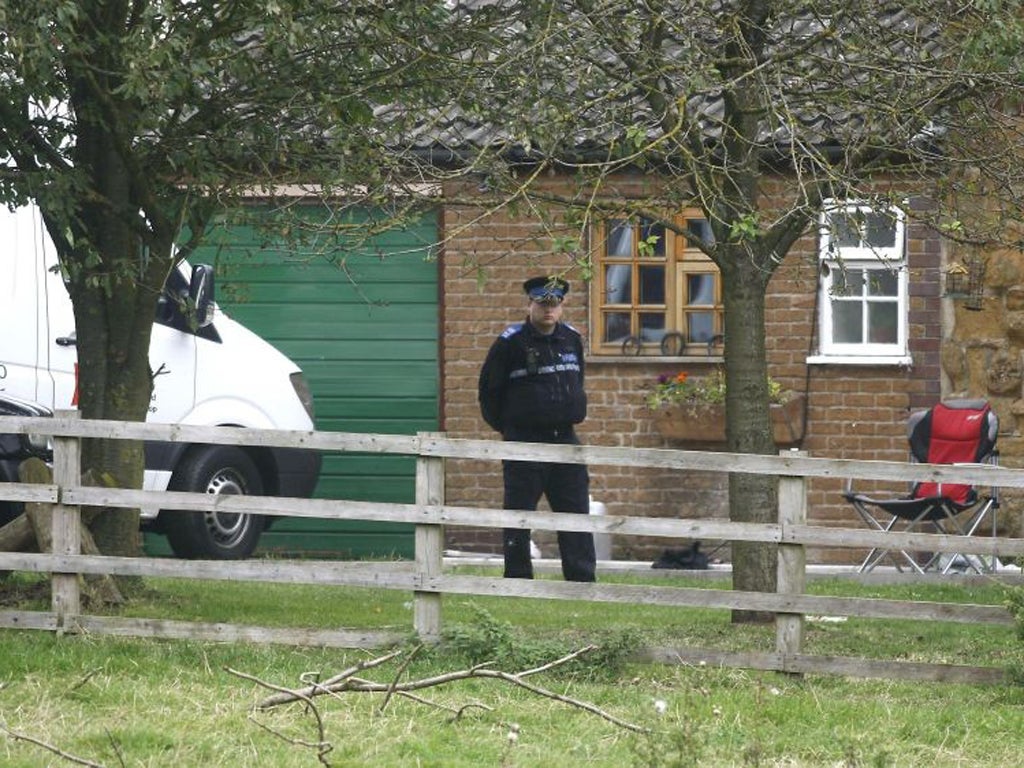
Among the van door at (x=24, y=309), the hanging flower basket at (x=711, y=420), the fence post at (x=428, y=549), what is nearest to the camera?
the fence post at (x=428, y=549)

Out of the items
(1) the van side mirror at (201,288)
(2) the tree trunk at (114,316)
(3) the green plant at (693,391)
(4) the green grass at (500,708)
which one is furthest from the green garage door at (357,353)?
(4) the green grass at (500,708)

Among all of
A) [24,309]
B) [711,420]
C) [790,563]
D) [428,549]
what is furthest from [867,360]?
[428,549]

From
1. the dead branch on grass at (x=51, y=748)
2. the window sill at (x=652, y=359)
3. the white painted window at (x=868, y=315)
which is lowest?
the dead branch on grass at (x=51, y=748)

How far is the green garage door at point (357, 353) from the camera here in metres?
15.6

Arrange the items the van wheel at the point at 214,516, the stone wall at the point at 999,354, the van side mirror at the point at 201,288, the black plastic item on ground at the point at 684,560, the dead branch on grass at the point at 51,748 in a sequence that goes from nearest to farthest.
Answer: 1. the dead branch on grass at the point at 51,748
2. the van side mirror at the point at 201,288
3. the van wheel at the point at 214,516
4. the black plastic item on ground at the point at 684,560
5. the stone wall at the point at 999,354

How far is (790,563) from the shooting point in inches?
348

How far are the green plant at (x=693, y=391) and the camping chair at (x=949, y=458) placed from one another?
1170 mm

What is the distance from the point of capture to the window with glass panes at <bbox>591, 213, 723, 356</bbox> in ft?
50.4

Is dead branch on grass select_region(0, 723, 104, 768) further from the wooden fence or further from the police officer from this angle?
the police officer

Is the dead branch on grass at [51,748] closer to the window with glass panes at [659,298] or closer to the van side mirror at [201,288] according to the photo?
the van side mirror at [201,288]

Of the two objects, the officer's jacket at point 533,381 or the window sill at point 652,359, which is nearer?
the officer's jacket at point 533,381

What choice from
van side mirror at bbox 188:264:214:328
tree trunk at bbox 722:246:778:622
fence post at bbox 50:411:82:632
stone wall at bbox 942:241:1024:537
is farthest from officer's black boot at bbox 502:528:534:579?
stone wall at bbox 942:241:1024:537

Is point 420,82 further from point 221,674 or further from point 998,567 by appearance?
point 998,567

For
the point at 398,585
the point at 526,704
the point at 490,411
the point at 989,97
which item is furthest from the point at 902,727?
the point at 490,411
